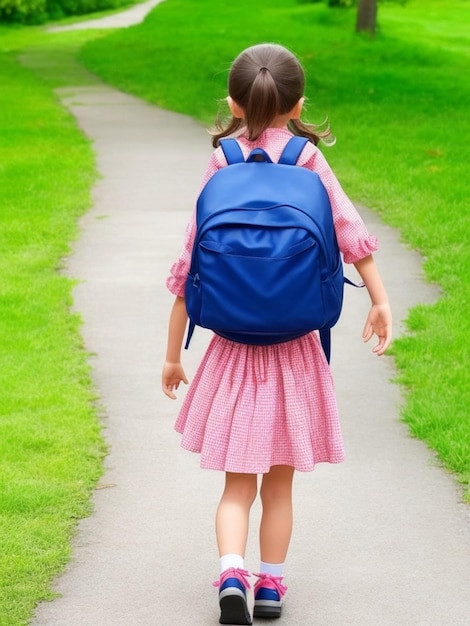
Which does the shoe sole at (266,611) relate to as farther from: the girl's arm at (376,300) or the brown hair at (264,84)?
the brown hair at (264,84)

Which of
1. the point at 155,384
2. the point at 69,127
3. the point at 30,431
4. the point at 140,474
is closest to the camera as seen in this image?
the point at 140,474

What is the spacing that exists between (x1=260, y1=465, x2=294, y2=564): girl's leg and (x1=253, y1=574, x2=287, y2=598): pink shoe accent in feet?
0.20

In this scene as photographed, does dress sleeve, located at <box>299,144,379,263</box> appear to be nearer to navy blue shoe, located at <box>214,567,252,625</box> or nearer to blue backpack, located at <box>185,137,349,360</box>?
blue backpack, located at <box>185,137,349,360</box>

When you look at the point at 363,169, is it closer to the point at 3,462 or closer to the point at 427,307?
the point at 427,307

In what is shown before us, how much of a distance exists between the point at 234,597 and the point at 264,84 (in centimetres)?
142

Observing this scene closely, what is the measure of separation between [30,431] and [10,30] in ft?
128

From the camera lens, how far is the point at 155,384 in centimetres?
622

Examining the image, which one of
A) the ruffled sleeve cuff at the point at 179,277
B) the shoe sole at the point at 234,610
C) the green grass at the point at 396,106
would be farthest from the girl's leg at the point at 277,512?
the green grass at the point at 396,106

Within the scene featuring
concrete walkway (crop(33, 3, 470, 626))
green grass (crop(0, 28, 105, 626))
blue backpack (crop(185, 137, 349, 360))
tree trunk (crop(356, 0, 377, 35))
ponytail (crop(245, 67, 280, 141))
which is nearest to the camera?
blue backpack (crop(185, 137, 349, 360))

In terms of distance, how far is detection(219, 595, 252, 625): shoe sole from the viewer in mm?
3539

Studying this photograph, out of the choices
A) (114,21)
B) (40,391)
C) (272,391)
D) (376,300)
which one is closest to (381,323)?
(376,300)

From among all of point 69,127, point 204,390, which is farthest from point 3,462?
point 69,127

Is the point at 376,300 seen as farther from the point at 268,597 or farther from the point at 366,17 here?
the point at 366,17

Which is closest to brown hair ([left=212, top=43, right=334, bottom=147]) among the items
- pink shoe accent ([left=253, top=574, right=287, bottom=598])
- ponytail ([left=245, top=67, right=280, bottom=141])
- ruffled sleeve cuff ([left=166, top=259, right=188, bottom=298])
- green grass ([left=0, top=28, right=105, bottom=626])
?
ponytail ([left=245, top=67, right=280, bottom=141])
